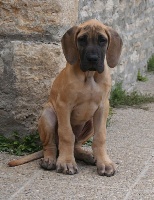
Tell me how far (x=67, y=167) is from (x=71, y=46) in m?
1.11

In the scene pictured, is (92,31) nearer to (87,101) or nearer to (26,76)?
(87,101)

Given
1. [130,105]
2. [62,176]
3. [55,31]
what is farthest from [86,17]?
[62,176]

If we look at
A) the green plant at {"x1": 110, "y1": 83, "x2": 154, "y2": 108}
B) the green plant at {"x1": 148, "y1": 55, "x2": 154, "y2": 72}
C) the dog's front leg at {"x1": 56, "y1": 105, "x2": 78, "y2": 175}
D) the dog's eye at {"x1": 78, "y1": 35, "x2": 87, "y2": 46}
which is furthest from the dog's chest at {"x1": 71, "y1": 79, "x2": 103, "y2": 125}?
the green plant at {"x1": 148, "y1": 55, "x2": 154, "y2": 72}

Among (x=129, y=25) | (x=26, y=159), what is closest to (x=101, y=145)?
(x=26, y=159)

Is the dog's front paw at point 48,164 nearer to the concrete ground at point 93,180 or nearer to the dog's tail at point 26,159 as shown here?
the concrete ground at point 93,180

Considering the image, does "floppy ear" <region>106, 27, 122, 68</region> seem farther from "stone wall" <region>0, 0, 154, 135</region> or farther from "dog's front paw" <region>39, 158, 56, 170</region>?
"dog's front paw" <region>39, 158, 56, 170</region>

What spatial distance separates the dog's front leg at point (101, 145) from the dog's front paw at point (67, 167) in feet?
0.73

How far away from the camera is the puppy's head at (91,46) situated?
5219mm

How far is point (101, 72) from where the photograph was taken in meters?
5.35

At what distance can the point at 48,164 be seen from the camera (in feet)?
→ 18.3

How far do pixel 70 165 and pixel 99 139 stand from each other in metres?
0.37

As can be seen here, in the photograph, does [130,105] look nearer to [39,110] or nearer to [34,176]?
[39,110]

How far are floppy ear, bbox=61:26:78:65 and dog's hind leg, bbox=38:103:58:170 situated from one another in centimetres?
60

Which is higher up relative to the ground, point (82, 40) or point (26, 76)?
point (82, 40)
